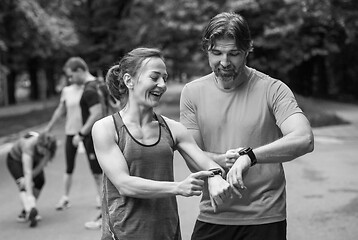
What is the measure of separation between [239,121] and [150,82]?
21.6 inches

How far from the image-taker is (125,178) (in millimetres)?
2676

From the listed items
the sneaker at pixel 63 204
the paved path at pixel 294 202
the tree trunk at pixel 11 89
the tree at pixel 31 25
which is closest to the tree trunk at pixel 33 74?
the tree trunk at pixel 11 89

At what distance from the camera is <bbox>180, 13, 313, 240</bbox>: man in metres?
3.00

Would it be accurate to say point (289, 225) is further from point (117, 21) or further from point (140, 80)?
point (117, 21)

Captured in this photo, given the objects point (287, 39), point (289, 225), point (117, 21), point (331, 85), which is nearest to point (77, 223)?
point (289, 225)

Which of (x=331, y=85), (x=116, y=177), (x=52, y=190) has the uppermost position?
(x=116, y=177)

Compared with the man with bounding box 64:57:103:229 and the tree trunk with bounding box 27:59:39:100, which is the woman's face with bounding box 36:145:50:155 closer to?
the man with bounding box 64:57:103:229

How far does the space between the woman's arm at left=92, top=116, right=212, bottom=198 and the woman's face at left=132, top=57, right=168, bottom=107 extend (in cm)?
19

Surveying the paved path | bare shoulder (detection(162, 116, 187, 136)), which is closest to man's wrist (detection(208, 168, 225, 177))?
bare shoulder (detection(162, 116, 187, 136))

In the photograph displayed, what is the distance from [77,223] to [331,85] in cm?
3424

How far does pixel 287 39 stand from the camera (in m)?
22.9

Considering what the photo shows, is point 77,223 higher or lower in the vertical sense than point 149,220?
lower

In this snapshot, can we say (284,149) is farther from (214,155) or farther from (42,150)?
(42,150)

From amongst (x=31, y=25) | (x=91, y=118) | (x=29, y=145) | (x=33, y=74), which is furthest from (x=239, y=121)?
(x=33, y=74)
